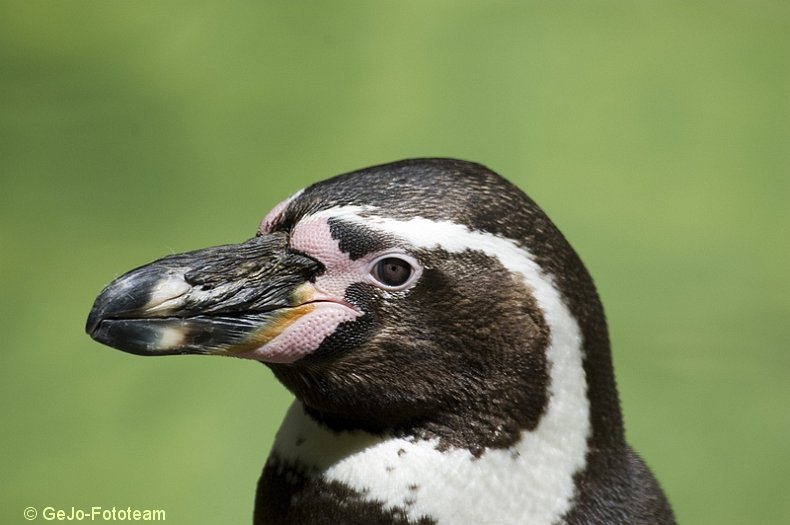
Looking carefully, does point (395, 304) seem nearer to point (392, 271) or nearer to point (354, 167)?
point (392, 271)

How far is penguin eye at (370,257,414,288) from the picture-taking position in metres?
0.92

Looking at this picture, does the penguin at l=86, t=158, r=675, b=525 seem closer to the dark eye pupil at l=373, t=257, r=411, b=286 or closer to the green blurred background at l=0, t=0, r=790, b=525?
the dark eye pupil at l=373, t=257, r=411, b=286

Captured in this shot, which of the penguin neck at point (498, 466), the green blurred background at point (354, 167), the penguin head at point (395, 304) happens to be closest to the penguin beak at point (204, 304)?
the penguin head at point (395, 304)

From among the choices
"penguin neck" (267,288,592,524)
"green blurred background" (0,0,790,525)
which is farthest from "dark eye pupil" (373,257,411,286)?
"green blurred background" (0,0,790,525)

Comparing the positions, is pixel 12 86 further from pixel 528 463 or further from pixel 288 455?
pixel 528 463

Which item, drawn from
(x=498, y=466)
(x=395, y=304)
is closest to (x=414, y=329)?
(x=395, y=304)

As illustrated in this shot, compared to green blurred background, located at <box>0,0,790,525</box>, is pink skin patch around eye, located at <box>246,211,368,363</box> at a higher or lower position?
lower

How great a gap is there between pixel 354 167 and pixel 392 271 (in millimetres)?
1168

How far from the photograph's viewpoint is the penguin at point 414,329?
0.92 meters

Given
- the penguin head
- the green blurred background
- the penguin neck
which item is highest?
the green blurred background

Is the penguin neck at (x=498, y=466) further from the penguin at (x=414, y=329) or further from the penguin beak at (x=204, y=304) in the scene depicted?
the penguin beak at (x=204, y=304)

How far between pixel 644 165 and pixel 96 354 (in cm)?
105

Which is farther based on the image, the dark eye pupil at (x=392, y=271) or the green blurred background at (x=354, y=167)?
the green blurred background at (x=354, y=167)

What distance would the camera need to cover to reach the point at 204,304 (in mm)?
912
